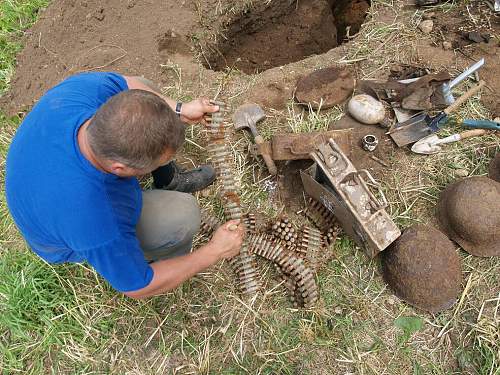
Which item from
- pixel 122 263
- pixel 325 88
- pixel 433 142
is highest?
pixel 122 263

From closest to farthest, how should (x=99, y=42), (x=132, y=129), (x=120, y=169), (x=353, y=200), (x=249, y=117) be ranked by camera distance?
(x=132, y=129) < (x=120, y=169) < (x=353, y=200) < (x=249, y=117) < (x=99, y=42)

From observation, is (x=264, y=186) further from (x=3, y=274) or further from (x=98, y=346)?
(x=3, y=274)

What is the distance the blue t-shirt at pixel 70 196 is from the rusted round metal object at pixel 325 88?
90.9 inches

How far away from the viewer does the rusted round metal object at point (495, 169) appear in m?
3.77

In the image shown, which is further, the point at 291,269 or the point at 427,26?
the point at 427,26

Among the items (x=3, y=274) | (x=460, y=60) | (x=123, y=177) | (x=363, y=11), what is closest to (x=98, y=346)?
(x=3, y=274)

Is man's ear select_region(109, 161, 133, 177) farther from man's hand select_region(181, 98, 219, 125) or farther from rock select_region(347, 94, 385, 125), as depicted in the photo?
rock select_region(347, 94, 385, 125)

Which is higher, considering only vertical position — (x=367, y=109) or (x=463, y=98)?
(x=367, y=109)

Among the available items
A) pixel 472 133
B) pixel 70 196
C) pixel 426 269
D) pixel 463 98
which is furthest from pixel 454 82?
pixel 70 196

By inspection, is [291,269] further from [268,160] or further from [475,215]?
[475,215]

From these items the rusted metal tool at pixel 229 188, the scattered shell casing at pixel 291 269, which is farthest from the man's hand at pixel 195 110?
the scattered shell casing at pixel 291 269

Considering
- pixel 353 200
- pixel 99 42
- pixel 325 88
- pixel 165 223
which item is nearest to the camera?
pixel 165 223

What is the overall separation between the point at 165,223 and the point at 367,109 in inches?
86.4

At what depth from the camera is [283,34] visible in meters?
5.36
